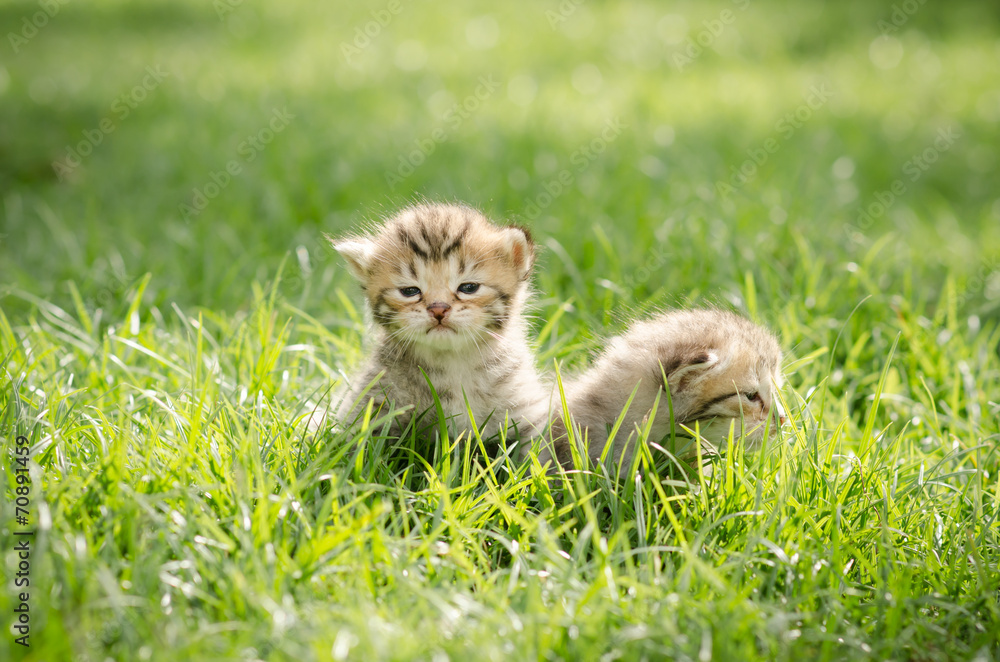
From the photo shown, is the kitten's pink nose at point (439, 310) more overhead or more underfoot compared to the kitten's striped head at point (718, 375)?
more overhead

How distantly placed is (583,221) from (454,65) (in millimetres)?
5101

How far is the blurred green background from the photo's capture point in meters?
5.35

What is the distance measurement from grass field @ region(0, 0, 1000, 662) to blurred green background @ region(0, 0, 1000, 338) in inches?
1.9

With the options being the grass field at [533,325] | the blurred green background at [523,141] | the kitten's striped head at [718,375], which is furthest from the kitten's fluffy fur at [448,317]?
the blurred green background at [523,141]

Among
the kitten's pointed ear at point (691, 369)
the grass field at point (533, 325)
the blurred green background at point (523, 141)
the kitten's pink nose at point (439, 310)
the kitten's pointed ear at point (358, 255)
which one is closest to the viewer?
the grass field at point (533, 325)

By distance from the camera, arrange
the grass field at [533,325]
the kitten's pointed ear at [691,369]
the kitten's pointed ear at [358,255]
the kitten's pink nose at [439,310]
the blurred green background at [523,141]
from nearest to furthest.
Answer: the grass field at [533,325] < the kitten's pointed ear at [691,369] < the kitten's pink nose at [439,310] < the kitten's pointed ear at [358,255] < the blurred green background at [523,141]

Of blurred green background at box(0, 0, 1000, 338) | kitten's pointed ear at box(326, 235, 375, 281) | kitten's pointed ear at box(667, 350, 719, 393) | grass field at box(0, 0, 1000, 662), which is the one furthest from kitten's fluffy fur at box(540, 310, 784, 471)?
blurred green background at box(0, 0, 1000, 338)

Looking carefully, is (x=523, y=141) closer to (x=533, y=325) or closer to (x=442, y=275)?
(x=533, y=325)

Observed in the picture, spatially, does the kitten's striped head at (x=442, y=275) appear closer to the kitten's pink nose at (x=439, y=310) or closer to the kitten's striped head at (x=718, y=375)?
the kitten's pink nose at (x=439, y=310)

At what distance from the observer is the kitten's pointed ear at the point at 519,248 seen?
3.35m

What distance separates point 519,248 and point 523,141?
4.63 metres

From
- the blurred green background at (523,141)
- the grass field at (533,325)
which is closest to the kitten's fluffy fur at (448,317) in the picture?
the grass field at (533,325)

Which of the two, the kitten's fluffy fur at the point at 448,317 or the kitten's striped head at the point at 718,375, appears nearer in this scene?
the kitten's striped head at the point at 718,375

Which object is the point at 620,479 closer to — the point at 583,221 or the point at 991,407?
the point at 991,407
